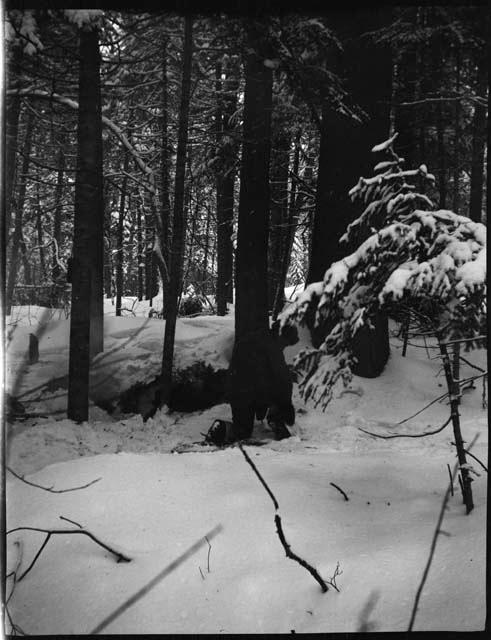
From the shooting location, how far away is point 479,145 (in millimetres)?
2246

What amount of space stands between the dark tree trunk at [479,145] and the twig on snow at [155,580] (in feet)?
6.54

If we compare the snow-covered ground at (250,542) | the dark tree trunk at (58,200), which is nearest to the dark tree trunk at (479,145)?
the snow-covered ground at (250,542)

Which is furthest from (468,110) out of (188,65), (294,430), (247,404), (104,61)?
(247,404)

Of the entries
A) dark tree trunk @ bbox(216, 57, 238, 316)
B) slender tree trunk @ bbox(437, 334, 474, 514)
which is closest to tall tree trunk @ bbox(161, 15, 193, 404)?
dark tree trunk @ bbox(216, 57, 238, 316)

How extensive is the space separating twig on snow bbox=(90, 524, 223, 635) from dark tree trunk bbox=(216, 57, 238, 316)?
12.6 ft

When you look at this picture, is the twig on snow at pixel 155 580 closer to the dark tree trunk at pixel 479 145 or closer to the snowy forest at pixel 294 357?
the snowy forest at pixel 294 357

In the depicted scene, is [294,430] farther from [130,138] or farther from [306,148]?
[130,138]

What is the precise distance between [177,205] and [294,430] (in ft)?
13.1

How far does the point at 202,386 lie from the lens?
7.23 metres

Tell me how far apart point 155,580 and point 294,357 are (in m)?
1.40

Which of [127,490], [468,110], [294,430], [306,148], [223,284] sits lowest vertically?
[294,430]

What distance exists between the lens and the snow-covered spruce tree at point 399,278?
2141mm

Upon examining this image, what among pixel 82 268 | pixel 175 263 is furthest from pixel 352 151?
pixel 175 263

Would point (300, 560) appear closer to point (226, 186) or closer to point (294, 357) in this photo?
point (294, 357)
